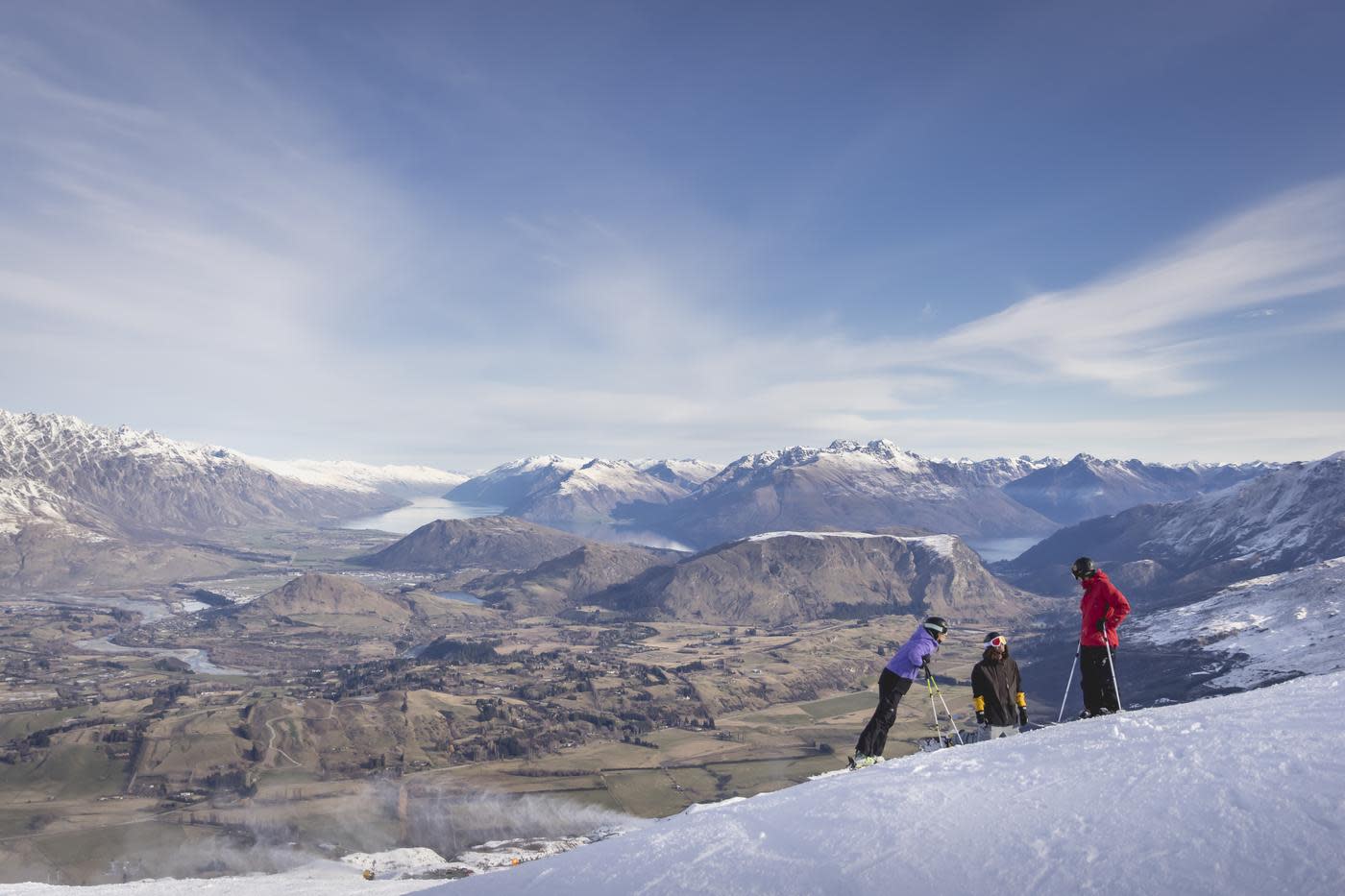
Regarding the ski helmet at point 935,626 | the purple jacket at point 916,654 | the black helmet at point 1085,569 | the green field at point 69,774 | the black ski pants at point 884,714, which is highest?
the black helmet at point 1085,569

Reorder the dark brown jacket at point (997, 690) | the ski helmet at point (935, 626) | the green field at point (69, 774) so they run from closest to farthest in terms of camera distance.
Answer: the ski helmet at point (935, 626), the dark brown jacket at point (997, 690), the green field at point (69, 774)

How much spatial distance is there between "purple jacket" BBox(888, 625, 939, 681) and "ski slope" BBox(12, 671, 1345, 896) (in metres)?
4.39

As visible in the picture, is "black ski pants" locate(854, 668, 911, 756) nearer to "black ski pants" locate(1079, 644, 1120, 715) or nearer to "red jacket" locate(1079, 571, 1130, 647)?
"black ski pants" locate(1079, 644, 1120, 715)

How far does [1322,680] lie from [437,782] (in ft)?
465

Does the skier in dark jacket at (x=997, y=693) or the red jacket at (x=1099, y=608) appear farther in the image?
the skier in dark jacket at (x=997, y=693)

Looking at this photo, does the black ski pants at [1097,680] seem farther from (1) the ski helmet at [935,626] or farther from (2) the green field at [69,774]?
(2) the green field at [69,774]

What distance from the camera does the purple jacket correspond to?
19625 millimetres

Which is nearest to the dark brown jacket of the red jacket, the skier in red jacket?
the skier in red jacket

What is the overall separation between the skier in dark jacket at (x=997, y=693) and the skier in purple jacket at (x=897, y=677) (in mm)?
1313

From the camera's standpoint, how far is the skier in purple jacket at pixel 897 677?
19609 millimetres

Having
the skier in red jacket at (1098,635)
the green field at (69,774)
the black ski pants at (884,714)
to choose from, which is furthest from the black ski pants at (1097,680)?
the green field at (69,774)

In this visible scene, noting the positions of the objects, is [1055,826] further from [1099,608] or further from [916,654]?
A: [1099,608]

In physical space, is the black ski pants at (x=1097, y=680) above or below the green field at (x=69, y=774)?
above

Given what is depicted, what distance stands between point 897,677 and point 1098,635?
18.1 feet
